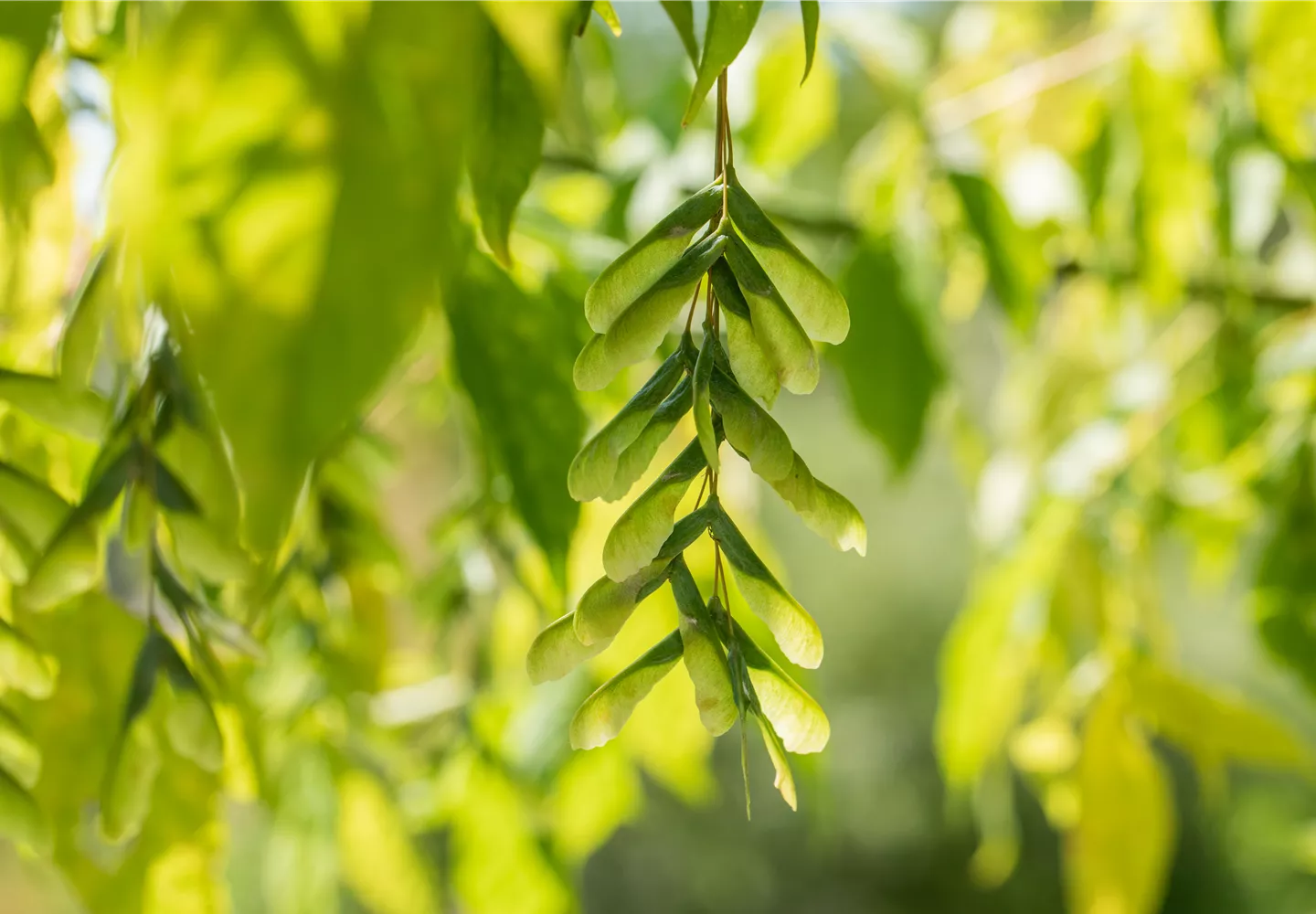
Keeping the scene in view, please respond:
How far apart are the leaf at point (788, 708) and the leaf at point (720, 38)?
11 cm

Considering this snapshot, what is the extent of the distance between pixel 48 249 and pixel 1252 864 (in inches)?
214

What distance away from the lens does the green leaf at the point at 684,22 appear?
0.20 meters

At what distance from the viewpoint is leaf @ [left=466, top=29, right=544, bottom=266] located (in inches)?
9.9

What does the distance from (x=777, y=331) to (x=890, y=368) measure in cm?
37

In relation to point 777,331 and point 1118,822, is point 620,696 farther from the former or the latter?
point 1118,822

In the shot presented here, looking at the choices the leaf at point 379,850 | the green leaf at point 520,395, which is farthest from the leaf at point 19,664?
the leaf at point 379,850

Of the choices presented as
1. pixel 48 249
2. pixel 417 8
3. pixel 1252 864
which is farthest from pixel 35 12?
pixel 1252 864

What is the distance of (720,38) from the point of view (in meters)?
0.20

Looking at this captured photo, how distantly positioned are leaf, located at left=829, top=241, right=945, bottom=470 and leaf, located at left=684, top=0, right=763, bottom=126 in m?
0.37

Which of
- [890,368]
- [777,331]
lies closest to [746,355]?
[777,331]

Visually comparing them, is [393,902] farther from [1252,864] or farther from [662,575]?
[1252,864]

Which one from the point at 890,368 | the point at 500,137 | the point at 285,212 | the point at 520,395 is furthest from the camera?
the point at 890,368

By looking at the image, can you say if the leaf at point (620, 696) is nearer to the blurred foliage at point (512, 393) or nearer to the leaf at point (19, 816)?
the blurred foliage at point (512, 393)

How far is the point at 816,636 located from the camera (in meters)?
0.21
